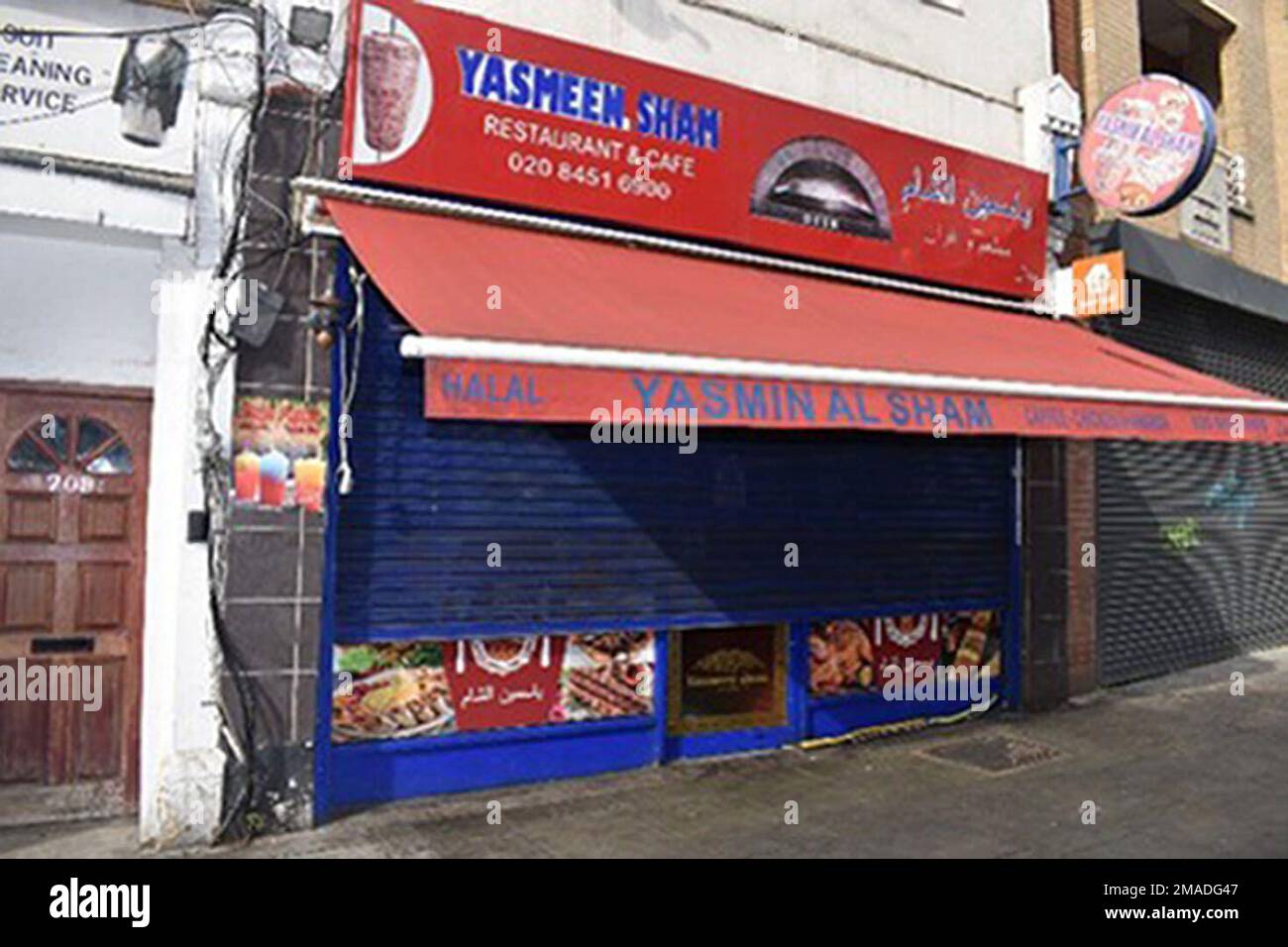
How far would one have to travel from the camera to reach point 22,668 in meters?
5.20

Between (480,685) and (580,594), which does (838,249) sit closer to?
(580,594)

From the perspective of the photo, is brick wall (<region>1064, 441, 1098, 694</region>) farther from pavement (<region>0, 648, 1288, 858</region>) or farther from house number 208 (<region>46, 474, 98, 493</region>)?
house number 208 (<region>46, 474, 98, 493</region>)

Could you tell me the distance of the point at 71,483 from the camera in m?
5.35

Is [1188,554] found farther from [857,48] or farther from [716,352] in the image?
[716,352]

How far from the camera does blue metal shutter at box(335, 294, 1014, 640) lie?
5.61 m

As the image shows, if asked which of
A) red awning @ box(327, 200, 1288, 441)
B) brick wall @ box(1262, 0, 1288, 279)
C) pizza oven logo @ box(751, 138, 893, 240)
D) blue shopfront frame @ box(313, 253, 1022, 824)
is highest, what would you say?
brick wall @ box(1262, 0, 1288, 279)

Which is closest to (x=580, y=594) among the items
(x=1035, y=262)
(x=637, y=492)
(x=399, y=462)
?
(x=637, y=492)

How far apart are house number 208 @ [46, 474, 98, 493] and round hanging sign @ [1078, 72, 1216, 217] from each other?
7.96 metres

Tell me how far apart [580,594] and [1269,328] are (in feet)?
32.7

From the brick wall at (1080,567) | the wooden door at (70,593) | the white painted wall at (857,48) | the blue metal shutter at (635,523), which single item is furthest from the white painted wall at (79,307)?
the brick wall at (1080,567)

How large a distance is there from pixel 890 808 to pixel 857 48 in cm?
582

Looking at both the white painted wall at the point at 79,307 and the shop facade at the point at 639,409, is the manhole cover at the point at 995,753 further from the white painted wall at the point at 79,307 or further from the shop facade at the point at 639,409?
the white painted wall at the point at 79,307

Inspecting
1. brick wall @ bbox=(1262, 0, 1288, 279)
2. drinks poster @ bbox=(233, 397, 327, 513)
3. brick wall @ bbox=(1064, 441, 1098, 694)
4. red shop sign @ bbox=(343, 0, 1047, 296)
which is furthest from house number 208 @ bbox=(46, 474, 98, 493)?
brick wall @ bbox=(1262, 0, 1288, 279)

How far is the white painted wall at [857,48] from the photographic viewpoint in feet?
20.8
